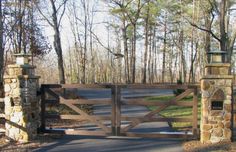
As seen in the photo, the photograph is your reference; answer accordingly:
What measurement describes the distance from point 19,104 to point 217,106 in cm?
520

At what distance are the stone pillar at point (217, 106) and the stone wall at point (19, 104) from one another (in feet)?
15.1

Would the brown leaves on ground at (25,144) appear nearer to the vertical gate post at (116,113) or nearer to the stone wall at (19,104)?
the stone wall at (19,104)

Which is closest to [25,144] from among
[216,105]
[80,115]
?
[80,115]

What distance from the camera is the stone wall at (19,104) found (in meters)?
9.70

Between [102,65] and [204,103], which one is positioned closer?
[204,103]

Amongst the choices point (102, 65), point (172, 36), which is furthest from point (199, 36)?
point (102, 65)

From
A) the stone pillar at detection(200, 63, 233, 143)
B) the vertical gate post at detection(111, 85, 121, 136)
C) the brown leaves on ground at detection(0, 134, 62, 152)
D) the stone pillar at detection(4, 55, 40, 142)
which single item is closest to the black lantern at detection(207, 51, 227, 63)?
the stone pillar at detection(200, 63, 233, 143)

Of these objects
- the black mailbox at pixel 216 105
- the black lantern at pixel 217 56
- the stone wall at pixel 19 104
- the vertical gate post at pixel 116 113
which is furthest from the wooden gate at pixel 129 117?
the black lantern at pixel 217 56

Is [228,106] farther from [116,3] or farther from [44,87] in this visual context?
[116,3]

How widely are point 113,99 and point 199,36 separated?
3321 centimetres

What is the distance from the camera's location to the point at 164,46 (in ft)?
158

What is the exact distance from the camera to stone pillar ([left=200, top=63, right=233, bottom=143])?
9273mm

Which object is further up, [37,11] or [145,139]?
[37,11]

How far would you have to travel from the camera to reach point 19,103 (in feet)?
31.9
